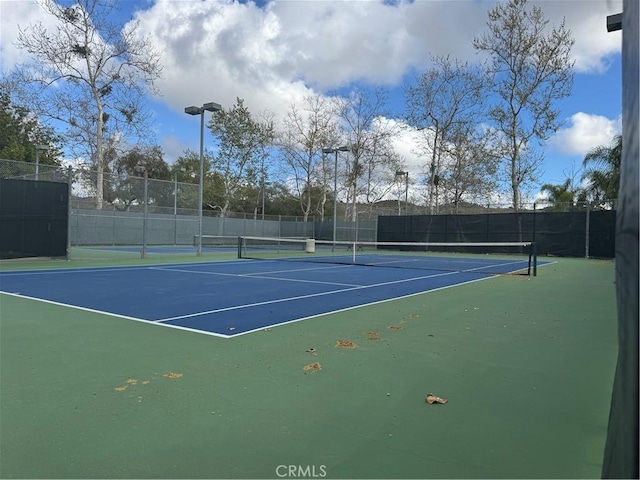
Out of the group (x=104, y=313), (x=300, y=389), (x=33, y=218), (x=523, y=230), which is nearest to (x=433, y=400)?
(x=300, y=389)

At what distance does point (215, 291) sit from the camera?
858cm

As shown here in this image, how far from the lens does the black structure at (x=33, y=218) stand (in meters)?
13.2

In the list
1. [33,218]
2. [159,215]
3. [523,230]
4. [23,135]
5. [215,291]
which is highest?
[23,135]

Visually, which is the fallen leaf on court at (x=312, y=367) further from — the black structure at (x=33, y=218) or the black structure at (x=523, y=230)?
the black structure at (x=523, y=230)

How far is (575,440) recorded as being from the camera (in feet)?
8.53

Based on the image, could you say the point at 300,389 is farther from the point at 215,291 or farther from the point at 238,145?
the point at 238,145

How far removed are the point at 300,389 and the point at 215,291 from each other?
5.52 metres

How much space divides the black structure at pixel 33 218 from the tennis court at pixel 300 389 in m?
7.56

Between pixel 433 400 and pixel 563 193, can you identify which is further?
pixel 563 193

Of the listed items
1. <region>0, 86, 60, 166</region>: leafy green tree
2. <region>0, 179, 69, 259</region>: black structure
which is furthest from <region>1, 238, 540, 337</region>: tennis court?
<region>0, 86, 60, 166</region>: leafy green tree

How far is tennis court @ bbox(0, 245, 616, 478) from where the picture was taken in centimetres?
237

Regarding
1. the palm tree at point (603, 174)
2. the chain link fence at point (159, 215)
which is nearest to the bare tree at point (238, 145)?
the chain link fence at point (159, 215)

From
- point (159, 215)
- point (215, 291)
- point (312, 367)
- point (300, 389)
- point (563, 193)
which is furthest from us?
point (563, 193)

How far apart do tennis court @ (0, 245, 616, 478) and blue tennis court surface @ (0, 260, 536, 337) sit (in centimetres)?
9
